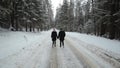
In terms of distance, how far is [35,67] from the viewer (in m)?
7.04

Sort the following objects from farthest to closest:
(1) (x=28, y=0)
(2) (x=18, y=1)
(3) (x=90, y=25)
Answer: (3) (x=90, y=25) < (1) (x=28, y=0) < (2) (x=18, y=1)

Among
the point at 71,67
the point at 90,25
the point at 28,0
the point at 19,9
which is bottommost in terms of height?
the point at 71,67

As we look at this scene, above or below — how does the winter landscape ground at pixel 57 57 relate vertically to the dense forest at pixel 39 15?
below

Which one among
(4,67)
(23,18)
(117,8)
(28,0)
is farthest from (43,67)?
(28,0)

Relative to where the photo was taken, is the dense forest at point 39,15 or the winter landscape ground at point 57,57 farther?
the dense forest at point 39,15

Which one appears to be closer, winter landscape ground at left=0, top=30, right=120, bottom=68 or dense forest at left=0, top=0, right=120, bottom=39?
winter landscape ground at left=0, top=30, right=120, bottom=68

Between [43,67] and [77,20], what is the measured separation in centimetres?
5757

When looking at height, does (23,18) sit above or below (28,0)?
below

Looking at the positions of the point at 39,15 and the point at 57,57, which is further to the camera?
the point at 39,15

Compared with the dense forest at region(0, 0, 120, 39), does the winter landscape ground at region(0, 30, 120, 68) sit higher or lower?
lower

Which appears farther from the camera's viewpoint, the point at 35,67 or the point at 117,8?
the point at 117,8

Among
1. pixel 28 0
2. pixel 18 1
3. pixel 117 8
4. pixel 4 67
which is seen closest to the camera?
pixel 4 67

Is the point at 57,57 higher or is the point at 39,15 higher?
the point at 39,15

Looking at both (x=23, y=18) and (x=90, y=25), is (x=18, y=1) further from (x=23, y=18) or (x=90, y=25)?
(x=90, y=25)
